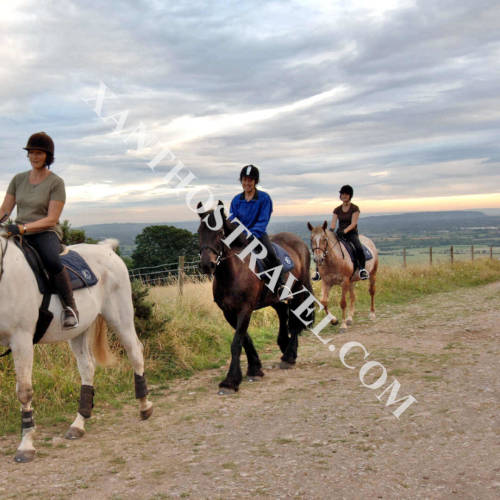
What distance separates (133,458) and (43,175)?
2.90 m

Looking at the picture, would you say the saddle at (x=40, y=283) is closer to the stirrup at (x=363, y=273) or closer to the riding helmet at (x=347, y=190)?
the riding helmet at (x=347, y=190)

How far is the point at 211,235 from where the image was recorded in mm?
6449

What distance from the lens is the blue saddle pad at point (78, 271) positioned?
5.17 m

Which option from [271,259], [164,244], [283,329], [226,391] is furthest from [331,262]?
[164,244]

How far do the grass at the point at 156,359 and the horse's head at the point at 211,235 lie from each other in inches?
79.0

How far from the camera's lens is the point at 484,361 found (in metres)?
7.34

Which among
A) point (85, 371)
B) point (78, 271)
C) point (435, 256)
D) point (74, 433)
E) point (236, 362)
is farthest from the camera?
point (435, 256)

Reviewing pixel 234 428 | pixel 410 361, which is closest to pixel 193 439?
pixel 234 428

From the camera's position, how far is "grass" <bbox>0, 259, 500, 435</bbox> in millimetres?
5973

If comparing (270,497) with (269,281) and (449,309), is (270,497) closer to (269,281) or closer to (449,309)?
(269,281)

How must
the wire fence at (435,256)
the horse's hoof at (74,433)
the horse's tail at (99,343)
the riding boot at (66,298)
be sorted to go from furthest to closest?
the wire fence at (435,256) → the horse's tail at (99,343) → the horse's hoof at (74,433) → the riding boot at (66,298)

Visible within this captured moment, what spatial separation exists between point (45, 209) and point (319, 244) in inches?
279

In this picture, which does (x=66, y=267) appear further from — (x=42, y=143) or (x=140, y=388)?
(x=140, y=388)

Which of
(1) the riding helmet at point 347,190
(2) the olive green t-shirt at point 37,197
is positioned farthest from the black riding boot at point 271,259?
(1) the riding helmet at point 347,190
